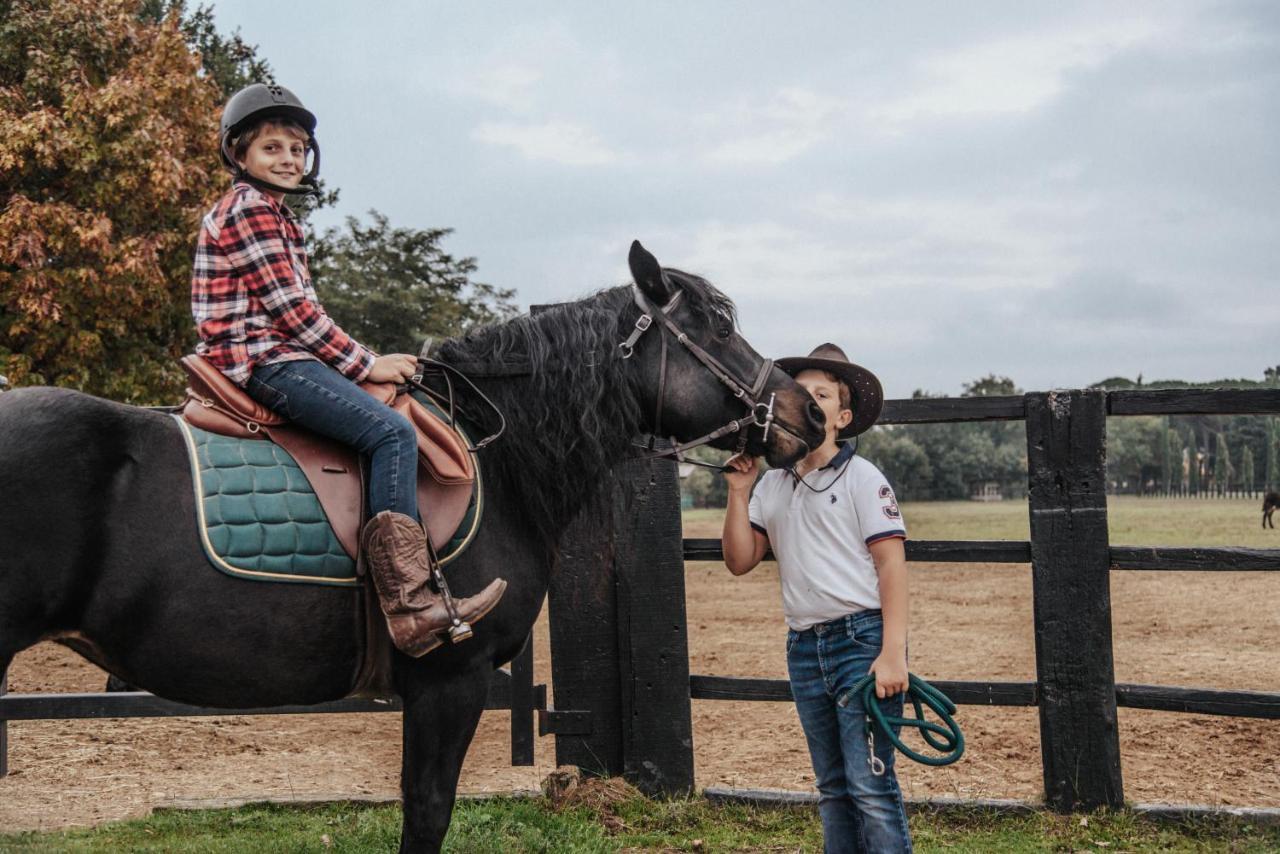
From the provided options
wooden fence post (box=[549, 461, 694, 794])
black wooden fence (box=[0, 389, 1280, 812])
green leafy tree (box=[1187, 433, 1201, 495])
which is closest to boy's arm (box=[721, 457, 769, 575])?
black wooden fence (box=[0, 389, 1280, 812])

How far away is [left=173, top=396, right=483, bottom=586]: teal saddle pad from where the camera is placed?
2.77m

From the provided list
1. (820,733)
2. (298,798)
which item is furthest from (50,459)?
(298,798)

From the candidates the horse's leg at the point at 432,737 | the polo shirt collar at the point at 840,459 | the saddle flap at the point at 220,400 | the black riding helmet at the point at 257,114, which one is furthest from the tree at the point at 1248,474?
the saddle flap at the point at 220,400

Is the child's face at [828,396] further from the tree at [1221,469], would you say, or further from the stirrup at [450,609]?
the tree at [1221,469]

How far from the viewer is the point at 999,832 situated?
454 centimetres

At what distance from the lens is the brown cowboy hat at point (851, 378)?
136 inches

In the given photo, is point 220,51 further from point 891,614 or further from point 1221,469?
point 1221,469

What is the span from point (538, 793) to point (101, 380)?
10.3m

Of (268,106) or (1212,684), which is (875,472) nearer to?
(268,106)

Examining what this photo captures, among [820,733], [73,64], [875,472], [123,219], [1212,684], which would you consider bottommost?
[1212,684]

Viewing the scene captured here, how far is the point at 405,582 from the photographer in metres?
2.74

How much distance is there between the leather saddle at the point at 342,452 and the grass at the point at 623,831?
2.07 m

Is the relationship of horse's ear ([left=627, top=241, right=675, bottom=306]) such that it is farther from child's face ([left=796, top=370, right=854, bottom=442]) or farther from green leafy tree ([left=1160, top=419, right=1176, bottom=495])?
green leafy tree ([left=1160, top=419, right=1176, bottom=495])

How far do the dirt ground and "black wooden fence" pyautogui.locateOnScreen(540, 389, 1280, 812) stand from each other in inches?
24.5
